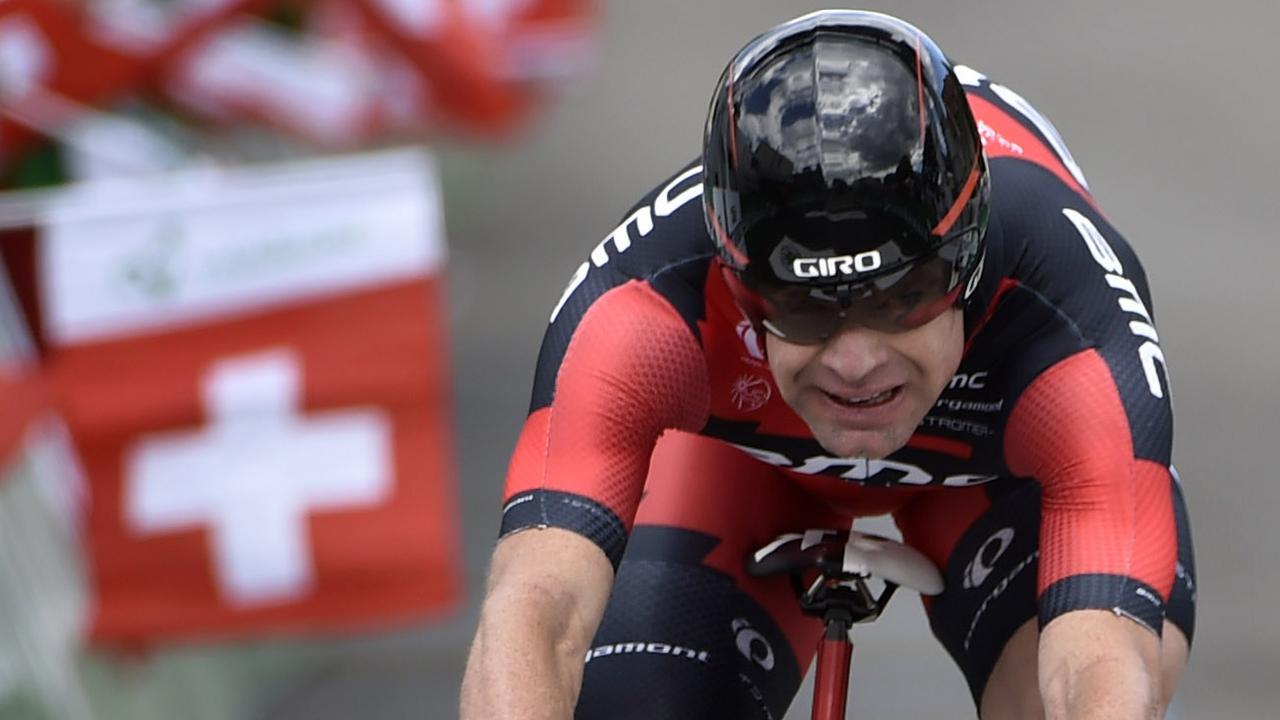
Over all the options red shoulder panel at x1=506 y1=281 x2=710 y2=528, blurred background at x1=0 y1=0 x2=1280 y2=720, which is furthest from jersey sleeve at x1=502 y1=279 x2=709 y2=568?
blurred background at x1=0 y1=0 x2=1280 y2=720

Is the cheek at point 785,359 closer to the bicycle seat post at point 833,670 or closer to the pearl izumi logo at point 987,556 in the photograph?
the bicycle seat post at point 833,670

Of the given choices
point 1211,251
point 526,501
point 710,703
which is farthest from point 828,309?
point 1211,251

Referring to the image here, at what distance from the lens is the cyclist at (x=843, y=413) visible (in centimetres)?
344

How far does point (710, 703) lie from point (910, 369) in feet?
2.95

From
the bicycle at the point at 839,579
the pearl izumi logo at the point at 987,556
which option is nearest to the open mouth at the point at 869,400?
the bicycle at the point at 839,579

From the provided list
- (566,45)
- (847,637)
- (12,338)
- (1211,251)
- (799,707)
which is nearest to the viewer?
(847,637)

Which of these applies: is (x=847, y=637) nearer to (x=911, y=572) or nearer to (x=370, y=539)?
(x=911, y=572)

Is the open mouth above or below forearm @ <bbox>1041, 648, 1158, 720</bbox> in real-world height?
above

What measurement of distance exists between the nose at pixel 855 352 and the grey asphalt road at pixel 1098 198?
4875mm

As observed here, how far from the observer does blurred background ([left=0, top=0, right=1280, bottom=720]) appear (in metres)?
6.71

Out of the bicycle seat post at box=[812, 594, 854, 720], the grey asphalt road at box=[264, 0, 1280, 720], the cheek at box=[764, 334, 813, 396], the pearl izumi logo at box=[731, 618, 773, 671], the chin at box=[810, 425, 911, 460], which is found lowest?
the grey asphalt road at box=[264, 0, 1280, 720]

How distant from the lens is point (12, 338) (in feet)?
22.1

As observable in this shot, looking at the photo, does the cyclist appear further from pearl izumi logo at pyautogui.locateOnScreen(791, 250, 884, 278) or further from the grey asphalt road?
the grey asphalt road

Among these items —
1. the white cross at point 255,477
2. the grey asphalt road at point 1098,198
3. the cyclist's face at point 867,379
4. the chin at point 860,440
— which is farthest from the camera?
the grey asphalt road at point 1098,198
